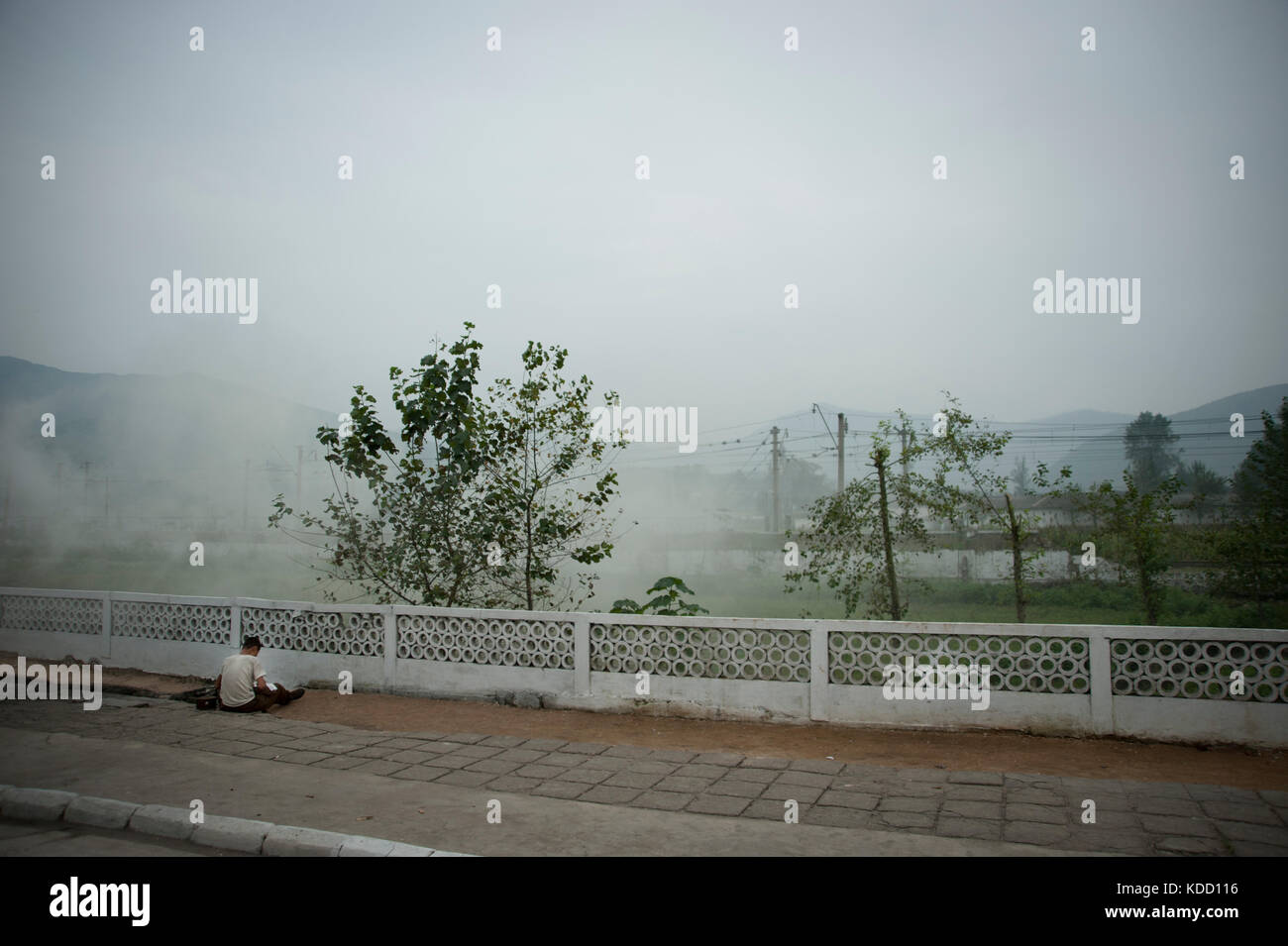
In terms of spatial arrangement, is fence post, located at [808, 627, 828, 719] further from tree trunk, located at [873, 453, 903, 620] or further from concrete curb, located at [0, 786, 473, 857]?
concrete curb, located at [0, 786, 473, 857]

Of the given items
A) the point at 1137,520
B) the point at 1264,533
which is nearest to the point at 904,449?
the point at 1137,520

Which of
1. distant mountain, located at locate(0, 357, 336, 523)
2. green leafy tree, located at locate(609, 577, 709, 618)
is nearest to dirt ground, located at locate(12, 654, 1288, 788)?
green leafy tree, located at locate(609, 577, 709, 618)

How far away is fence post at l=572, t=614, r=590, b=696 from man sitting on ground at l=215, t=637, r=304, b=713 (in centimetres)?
377

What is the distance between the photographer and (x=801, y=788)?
266 inches

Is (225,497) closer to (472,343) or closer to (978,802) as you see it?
(472,343)

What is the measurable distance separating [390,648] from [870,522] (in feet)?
23.8

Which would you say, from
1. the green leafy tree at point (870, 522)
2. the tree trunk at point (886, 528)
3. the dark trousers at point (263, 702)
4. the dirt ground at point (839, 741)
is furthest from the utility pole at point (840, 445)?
the dark trousers at point (263, 702)

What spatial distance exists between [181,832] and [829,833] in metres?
4.52

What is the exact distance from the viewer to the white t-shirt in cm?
1022

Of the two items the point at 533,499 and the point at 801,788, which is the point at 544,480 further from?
the point at 801,788

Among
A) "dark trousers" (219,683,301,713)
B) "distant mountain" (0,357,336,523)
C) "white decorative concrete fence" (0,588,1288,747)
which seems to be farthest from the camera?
"distant mountain" (0,357,336,523)

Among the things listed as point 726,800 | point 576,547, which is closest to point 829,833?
point 726,800
